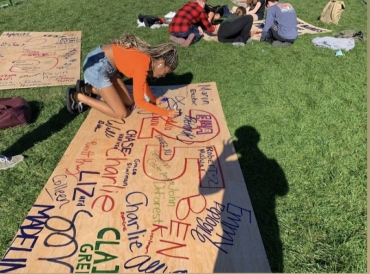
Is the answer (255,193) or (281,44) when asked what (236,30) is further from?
(255,193)

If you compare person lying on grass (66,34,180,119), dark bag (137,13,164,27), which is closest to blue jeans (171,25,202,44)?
dark bag (137,13,164,27)

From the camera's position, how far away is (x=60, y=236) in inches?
97.1

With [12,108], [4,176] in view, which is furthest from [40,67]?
[4,176]

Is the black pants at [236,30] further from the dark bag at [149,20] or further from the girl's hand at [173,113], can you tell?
the girl's hand at [173,113]

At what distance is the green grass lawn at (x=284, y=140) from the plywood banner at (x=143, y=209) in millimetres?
152

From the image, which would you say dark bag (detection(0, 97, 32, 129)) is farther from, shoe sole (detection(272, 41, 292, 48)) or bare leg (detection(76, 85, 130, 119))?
shoe sole (detection(272, 41, 292, 48))

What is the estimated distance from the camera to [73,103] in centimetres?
393

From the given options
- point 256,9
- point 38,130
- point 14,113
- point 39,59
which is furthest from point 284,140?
point 256,9

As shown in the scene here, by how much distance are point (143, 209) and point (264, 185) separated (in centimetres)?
112

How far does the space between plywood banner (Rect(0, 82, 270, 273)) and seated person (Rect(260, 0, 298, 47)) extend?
9.95ft

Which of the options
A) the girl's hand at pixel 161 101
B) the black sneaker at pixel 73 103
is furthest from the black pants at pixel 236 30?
the black sneaker at pixel 73 103

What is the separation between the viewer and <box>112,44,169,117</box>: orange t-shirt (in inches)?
139

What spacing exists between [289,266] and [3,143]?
3066mm

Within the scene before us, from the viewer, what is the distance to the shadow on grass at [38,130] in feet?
11.2
